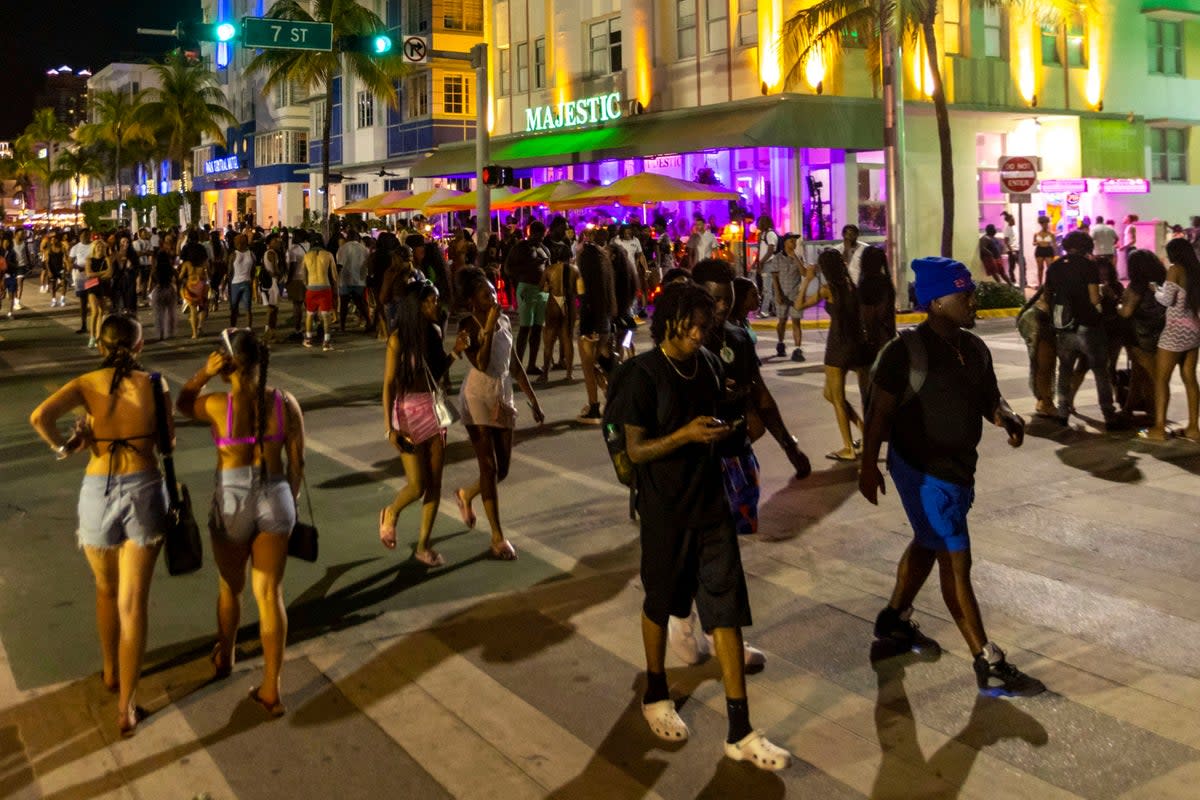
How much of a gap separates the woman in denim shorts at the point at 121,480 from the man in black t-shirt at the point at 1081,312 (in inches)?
329

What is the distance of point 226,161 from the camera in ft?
230

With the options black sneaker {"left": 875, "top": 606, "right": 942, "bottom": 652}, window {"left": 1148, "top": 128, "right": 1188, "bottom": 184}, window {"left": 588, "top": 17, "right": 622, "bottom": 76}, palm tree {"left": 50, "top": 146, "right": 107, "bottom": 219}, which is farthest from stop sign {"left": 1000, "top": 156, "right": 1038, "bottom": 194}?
palm tree {"left": 50, "top": 146, "right": 107, "bottom": 219}

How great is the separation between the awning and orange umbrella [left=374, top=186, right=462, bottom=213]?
3.45m

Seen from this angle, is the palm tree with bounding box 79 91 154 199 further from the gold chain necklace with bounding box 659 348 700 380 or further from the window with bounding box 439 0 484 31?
the gold chain necklace with bounding box 659 348 700 380

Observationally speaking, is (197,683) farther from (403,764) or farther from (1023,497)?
(1023,497)

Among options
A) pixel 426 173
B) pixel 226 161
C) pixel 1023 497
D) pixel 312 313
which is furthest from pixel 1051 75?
pixel 226 161

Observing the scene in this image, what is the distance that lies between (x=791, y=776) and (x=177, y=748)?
230 centimetres

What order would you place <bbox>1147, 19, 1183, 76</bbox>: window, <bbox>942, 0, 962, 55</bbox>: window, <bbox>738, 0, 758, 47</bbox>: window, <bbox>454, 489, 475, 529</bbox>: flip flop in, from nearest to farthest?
<bbox>454, 489, 475, 529</bbox>: flip flop
<bbox>738, 0, 758, 47</bbox>: window
<bbox>942, 0, 962, 55</bbox>: window
<bbox>1147, 19, 1183, 76</bbox>: window

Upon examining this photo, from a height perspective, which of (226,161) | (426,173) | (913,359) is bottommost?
(913,359)

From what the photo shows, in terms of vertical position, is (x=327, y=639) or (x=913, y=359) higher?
(x=913, y=359)

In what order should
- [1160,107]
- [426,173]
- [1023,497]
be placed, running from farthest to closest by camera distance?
1. [426,173]
2. [1160,107]
3. [1023,497]

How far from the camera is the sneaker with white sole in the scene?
5.77 meters

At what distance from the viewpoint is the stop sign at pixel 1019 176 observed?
22.2 metres

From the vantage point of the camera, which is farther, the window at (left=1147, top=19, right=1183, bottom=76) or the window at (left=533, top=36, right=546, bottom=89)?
the window at (left=533, top=36, right=546, bottom=89)
